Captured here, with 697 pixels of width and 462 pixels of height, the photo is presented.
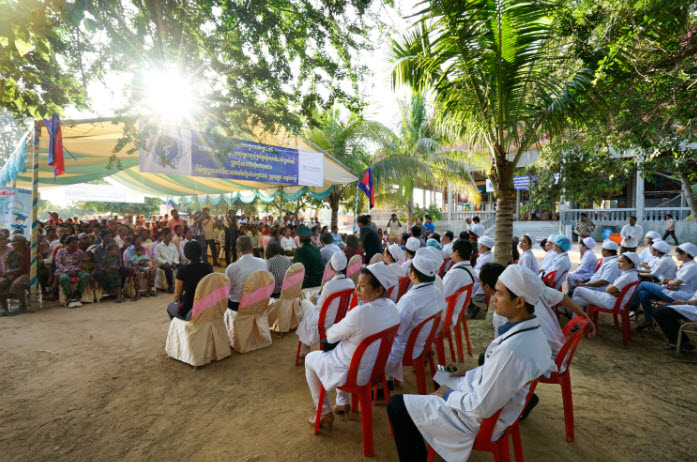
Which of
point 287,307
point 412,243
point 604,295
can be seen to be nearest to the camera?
point 604,295

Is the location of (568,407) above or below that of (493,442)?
below

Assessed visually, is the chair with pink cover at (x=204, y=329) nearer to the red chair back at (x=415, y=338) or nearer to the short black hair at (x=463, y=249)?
the red chair back at (x=415, y=338)

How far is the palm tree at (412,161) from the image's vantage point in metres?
13.1

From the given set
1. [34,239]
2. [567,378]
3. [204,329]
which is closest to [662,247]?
[567,378]

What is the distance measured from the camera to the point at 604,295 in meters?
4.67

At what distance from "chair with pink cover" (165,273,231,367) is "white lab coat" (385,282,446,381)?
2.11m

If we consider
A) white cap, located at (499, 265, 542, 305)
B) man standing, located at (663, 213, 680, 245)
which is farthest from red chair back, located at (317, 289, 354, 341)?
man standing, located at (663, 213, 680, 245)

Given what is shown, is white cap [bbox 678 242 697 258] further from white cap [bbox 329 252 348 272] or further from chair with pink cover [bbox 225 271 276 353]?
chair with pink cover [bbox 225 271 276 353]

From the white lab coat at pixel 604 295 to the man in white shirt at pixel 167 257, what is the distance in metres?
7.95

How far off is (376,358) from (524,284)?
1.19 metres

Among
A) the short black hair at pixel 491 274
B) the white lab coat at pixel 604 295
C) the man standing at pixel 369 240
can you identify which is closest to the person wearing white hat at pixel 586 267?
the white lab coat at pixel 604 295

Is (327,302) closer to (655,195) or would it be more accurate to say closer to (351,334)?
(351,334)

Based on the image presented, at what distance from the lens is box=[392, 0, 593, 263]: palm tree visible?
4125 millimetres

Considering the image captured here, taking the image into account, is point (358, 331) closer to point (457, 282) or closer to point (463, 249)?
point (457, 282)
